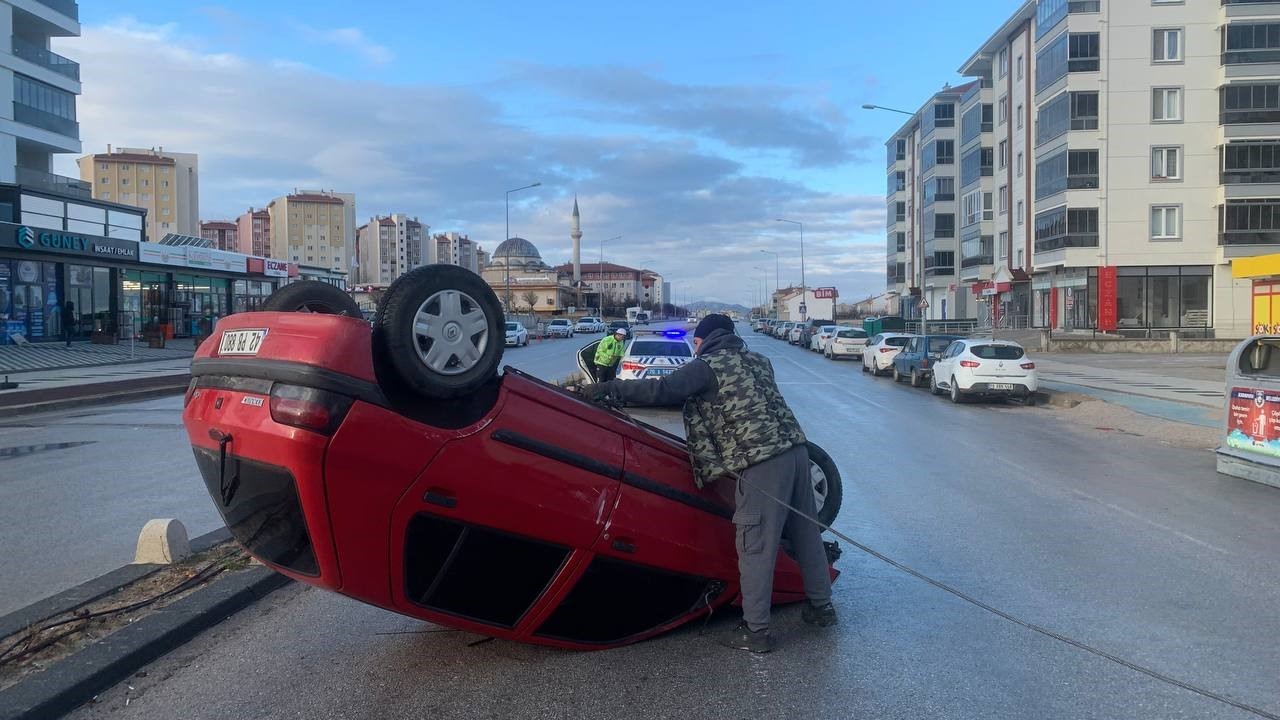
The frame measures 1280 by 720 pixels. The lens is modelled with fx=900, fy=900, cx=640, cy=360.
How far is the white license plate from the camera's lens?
3570 mm

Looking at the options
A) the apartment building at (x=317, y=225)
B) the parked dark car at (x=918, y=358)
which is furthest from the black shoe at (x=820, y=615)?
the apartment building at (x=317, y=225)

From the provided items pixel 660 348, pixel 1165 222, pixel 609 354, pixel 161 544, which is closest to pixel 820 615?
pixel 161 544

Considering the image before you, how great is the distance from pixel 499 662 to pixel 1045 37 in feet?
175

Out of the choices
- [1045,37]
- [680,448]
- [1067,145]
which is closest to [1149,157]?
[1067,145]

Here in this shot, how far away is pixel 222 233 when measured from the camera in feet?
490

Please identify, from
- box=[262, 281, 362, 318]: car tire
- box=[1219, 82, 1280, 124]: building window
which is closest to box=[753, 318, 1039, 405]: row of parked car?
box=[262, 281, 362, 318]: car tire

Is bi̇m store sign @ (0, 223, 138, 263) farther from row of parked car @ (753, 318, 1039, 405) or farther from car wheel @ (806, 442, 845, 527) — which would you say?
car wheel @ (806, 442, 845, 527)

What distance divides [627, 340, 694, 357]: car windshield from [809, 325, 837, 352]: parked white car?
2399cm

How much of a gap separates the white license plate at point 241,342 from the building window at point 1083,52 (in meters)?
50.7

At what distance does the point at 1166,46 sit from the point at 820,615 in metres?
51.3

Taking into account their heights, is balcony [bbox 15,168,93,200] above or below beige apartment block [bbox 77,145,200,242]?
below

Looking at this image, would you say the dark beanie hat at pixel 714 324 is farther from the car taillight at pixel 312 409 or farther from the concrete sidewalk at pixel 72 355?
the concrete sidewalk at pixel 72 355

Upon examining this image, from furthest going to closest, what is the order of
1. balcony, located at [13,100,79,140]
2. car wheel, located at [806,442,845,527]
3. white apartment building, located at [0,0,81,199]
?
balcony, located at [13,100,79,140] < white apartment building, located at [0,0,81,199] < car wheel, located at [806,442,845,527]

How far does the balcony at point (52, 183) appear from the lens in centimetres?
4206
